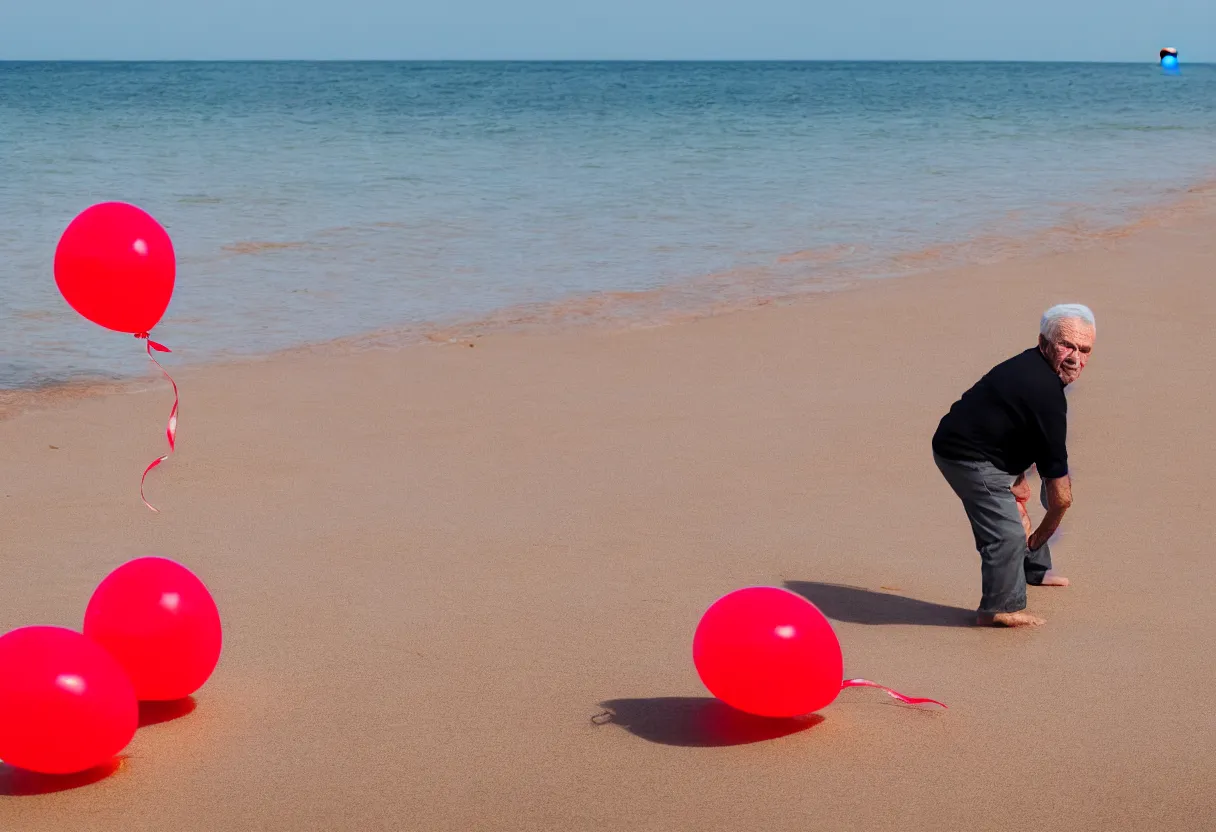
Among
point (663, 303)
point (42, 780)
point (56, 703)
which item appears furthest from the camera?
point (663, 303)

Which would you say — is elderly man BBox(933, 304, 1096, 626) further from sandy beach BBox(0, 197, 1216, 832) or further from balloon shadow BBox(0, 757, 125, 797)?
balloon shadow BBox(0, 757, 125, 797)

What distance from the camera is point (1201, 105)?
Result: 44469 mm

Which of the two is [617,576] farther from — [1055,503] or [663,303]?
[663,303]

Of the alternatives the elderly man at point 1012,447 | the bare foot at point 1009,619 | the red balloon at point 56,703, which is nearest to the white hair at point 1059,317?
the elderly man at point 1012,447

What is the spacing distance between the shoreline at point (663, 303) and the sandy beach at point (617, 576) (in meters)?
0.31

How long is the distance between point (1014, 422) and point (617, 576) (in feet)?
5.40

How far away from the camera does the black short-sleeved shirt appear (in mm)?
4535

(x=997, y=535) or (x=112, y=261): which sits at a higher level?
(x=112, y=261)

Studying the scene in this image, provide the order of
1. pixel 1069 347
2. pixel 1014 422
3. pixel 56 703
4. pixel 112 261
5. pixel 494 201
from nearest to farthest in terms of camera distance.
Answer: pixel 56 703 < pixel 1069 347 < pixel 1014 422 < pixel 112 261 < pixel 494 201

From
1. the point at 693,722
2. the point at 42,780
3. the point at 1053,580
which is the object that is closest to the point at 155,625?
the point at 42,780

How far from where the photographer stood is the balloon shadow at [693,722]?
3.89 m

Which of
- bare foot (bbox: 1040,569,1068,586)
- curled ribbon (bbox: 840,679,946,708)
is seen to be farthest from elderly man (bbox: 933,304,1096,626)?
curled ribbon (bbox: 840,679,946,708)

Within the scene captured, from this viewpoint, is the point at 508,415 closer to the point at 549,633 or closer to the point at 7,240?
the point at 549,633

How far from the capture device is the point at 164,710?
4078 mm
